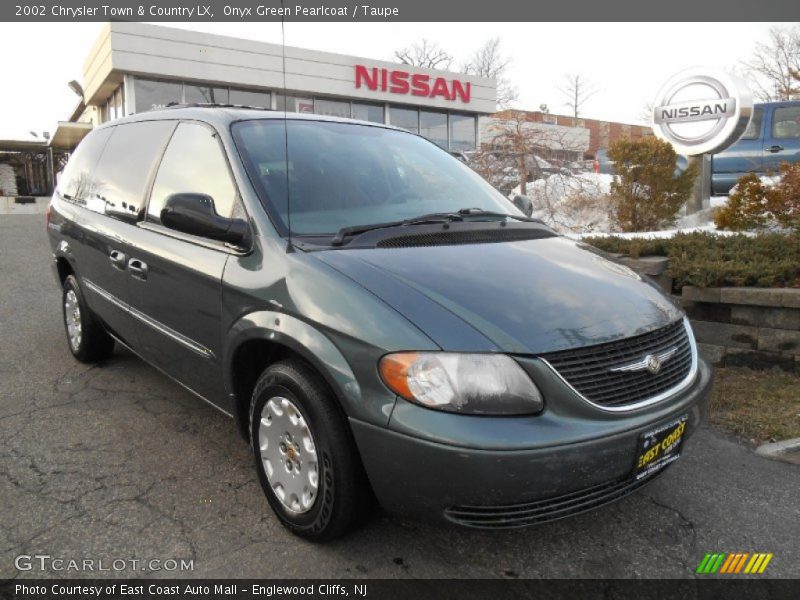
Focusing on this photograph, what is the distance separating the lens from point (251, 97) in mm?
21266

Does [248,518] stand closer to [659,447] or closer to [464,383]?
[464,383]

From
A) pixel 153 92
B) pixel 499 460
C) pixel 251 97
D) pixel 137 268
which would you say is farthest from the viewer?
pixel 251 97

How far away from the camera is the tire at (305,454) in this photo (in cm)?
221

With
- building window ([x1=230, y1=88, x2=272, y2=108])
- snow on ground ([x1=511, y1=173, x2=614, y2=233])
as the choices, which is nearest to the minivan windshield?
snow on ground ([x1=511, y1=173, x2=614, y2=233])

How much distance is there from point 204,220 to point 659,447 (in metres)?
2.02

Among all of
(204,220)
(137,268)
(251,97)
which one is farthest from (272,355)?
(251,97)

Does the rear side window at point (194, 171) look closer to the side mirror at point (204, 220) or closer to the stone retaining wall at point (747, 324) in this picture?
the side mirror at point (204, 220)

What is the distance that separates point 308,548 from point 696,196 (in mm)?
8353

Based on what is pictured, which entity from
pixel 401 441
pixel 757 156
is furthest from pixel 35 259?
pixel 757 156

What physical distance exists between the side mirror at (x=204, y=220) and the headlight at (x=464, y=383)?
3.37ft

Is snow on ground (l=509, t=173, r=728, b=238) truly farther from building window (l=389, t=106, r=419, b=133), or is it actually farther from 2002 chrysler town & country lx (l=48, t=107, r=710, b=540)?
building window (l=389, t=106, r=419, b=133)

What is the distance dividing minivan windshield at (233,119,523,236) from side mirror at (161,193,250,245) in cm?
17

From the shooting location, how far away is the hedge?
14.7 feet

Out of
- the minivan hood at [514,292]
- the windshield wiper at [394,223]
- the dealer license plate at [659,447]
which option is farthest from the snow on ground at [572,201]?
the dealer license plate at [659,447]
